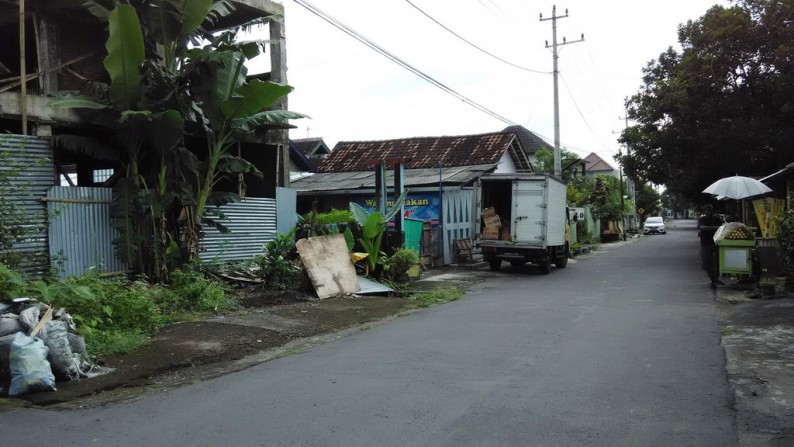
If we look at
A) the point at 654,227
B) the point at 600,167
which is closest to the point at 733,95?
the point at 654,227

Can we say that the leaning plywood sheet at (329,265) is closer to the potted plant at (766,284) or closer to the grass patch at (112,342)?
the grass patch at (112,342)

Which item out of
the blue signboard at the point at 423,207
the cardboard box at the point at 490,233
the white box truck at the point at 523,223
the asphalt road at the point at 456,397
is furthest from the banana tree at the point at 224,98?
the blue signboard at the point at 423,207

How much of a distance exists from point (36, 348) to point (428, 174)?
18078 mm

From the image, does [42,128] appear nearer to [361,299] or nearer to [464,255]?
[361,299]

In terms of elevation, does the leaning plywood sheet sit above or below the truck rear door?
below

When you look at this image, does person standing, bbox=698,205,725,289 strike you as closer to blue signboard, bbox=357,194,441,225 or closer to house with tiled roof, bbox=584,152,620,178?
blue signboard, bbox=357,194,441,225

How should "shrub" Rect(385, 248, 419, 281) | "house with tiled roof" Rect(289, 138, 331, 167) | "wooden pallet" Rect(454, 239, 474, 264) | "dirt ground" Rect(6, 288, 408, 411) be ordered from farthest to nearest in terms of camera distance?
"house with tiled roof" Rect(289, 138, 331, 167) → "wooden pallet" Rect(454, 239, 474, 264) → "shrub" Rect(385, 248, 419, 281) → "dirt ground" Rect(6, 288, 408, 411)

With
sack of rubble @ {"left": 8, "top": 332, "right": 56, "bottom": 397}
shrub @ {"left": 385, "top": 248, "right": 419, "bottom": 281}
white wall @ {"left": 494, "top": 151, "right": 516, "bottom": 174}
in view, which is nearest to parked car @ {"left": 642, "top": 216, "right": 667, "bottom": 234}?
white wall @ {"left": 494, "top": 151, "right": 516, "bottom": 174}

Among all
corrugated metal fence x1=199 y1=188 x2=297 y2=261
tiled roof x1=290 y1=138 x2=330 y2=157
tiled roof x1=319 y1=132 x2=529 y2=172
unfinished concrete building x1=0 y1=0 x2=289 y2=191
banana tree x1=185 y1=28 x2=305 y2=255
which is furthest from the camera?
tiled roof x1=290 y1=138 x2=330 y2=157

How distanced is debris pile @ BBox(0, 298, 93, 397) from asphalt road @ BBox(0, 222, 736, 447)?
0.64 m

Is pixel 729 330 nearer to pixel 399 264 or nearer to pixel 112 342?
pixel 399 264

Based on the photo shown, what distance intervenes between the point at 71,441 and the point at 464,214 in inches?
731

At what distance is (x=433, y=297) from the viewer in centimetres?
1291

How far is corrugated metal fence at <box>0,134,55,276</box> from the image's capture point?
970 cm
